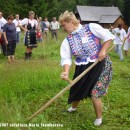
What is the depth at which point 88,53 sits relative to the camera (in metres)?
4.50

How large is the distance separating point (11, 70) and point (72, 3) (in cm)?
6713

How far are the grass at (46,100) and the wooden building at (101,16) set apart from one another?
5104cm

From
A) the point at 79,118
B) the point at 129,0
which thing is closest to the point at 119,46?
the point at 79,118

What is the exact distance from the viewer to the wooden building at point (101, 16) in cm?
5803

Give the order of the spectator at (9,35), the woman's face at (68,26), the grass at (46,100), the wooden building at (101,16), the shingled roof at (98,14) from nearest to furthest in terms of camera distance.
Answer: the woman's face at (68,26) → the grass at (46,100) → the spectator at (9,35) → the wooden building at (101,16) → the shingled roof at (98,14)

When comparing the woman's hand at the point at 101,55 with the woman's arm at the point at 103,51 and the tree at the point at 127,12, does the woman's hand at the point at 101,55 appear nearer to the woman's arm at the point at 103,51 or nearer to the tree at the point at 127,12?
the woman's arm at the point at 103,51

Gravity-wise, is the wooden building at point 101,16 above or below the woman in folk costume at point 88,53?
below

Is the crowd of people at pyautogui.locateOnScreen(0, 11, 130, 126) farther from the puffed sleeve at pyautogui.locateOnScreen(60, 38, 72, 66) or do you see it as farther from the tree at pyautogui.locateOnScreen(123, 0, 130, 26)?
the tree at pyautogui.locateOnScreen(123, 0, 130, 26)

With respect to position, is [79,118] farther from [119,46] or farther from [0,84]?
[119,46]

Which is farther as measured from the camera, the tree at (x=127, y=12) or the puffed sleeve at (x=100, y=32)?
the tree at (x=127, y=12)

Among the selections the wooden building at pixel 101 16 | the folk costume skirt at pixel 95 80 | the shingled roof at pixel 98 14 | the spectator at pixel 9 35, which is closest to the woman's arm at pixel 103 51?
the folk costume skirt at pixel 95 80

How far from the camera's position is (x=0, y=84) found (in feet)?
18.8

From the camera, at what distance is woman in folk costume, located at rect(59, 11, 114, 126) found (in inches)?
174

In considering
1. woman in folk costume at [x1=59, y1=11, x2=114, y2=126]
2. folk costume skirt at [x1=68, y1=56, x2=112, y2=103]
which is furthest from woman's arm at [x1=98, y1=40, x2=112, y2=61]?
folk costume skirt at [x1=68, y1=56, x2=112, y2=103]
